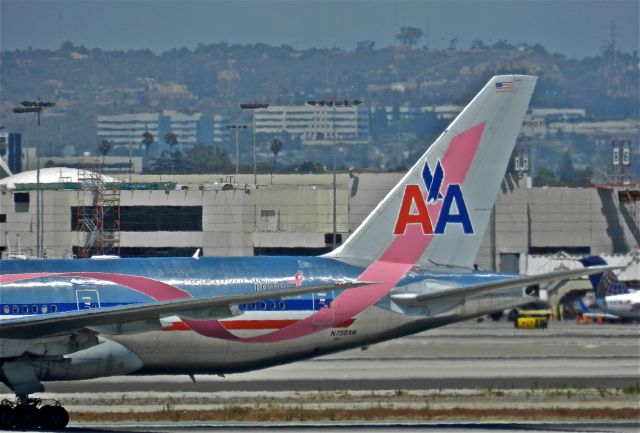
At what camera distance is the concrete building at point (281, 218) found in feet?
368

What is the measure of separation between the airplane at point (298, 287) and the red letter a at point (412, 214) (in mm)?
32

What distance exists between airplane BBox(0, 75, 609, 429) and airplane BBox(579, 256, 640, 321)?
55.7 metres

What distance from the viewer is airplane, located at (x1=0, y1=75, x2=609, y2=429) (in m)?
40.8

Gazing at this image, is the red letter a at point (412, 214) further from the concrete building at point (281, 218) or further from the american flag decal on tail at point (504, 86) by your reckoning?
the concrete building at point (281, 218)

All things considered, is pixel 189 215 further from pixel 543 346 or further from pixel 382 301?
pixel 382 301

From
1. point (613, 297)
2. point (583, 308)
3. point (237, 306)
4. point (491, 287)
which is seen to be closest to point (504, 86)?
point (491, 287)

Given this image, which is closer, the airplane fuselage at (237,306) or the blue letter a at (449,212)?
the airplane fuselage at (237,306)

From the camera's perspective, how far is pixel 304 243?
114 m

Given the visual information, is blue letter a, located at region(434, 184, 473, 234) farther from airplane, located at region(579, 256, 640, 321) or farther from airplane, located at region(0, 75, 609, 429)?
airplane, located at region(579, 256, 640, 321)

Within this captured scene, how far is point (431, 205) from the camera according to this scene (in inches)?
1778

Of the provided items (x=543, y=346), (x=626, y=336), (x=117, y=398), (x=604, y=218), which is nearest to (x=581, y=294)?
(x=604, y=218)

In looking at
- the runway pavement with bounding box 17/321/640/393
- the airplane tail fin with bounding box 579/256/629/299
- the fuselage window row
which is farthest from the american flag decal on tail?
the airplane tail fin with bounding box 579/256/629/299

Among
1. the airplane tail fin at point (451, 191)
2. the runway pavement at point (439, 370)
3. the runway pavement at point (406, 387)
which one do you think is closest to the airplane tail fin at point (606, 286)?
the runway pavement at point (439, 370)

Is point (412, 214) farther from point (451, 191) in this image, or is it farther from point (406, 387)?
point (406, 387)
